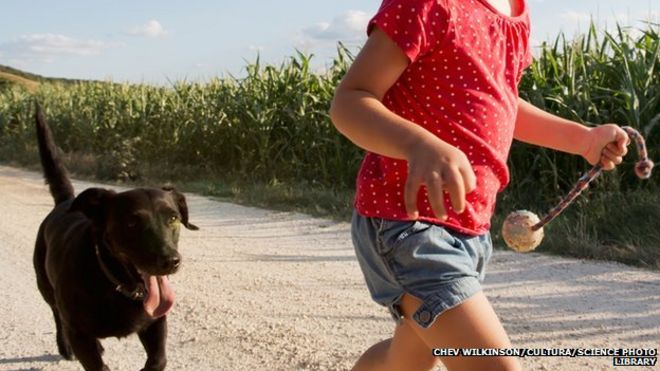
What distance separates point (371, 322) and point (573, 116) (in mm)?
4082

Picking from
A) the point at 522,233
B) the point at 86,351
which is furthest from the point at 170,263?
the point at 522,233

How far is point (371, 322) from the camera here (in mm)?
4480

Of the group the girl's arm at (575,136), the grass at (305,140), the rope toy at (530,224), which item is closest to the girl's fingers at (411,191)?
the rope toy at (530,224)

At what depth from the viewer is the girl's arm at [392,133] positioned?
143 cm

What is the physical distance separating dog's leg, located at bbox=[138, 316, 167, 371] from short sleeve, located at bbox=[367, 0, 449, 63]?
199cm

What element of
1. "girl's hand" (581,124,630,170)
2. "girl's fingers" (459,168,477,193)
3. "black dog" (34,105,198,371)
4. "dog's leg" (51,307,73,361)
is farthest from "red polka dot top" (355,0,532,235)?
"dog's leg" (51,307,73,361)

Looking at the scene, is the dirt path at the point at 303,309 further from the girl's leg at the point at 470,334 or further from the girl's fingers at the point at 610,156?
the girl's leg at the point at 470,334

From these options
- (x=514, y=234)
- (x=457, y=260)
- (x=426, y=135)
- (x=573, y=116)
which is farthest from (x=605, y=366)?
(x=573, y=116)

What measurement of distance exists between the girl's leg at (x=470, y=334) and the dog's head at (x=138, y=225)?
5.37 ft

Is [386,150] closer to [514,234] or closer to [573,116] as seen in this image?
[514,234]

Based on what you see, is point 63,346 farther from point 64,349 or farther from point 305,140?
point 305,140

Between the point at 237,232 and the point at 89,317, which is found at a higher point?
the point at 89,317

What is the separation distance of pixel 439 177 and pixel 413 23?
62cm

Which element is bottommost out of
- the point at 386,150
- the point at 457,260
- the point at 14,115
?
the point at 14,115
